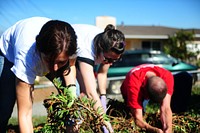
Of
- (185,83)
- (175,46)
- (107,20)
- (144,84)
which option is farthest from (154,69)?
(175,46)

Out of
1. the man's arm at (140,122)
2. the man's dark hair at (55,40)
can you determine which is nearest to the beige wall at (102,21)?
the man's arm at (140,122)

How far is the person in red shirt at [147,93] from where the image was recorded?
3707mm

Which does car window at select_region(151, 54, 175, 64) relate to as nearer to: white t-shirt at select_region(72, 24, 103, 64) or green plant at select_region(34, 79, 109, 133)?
white t-shirt at select_region(72, 24, 103, 64)

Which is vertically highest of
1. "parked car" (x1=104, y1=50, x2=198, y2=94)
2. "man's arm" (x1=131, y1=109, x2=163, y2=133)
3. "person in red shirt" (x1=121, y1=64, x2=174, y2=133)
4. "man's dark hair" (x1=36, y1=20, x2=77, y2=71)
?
"man's dark hair" (x1=36, y1=20, x2=77, y2=71)

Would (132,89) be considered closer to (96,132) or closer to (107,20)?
(96,132)

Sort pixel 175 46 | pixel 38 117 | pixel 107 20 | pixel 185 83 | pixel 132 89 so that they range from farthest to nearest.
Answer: pixel 175 46 < pixel 107 20 < pixel 38 117 < pixel 185 83 < pixel 132 89

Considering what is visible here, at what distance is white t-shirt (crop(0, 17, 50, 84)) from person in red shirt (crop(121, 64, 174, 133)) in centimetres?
154

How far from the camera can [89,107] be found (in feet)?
8.36

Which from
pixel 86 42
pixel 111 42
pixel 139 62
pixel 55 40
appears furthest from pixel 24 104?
pixel 139 62

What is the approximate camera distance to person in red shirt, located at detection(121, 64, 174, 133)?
3.71m

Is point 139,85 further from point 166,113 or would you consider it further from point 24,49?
point 24,49

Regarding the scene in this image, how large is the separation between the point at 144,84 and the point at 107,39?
92 cm

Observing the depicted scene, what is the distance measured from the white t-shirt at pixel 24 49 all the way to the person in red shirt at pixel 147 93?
5.04 feet

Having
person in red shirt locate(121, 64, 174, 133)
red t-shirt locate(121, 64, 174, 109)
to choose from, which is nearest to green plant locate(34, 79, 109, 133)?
person in red shirt locate(121, 64, 174, 133)
